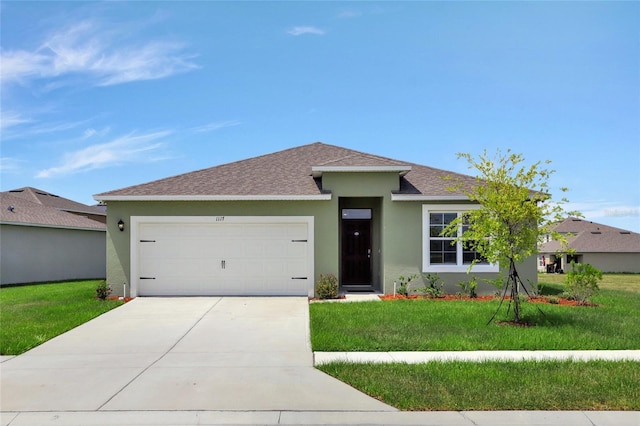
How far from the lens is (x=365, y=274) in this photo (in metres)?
16.6

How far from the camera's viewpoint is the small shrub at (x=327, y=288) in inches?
545

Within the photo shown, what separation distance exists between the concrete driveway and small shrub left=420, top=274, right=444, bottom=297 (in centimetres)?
A: 447

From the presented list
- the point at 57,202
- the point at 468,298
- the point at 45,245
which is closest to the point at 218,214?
the point at 468,298

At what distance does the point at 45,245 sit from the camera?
2169 centimetres

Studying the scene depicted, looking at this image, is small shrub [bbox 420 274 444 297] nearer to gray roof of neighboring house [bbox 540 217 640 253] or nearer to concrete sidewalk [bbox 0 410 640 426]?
concrete sidewalk [bbox 0 410 640 426]

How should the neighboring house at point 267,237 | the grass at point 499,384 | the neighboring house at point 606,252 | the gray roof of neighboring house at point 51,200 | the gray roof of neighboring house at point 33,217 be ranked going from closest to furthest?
the grass at point 499,384 < the neighboring house at point 267,237 < the gray roof of neighboring house at point 33,217 < the gray roof of neighboring house at point 51,200 < the neighboring house at point 606,252

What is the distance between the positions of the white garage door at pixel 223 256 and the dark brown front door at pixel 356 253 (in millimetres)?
2343

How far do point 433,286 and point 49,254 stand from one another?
17410 mm

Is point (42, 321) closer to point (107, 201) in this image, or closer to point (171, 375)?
point (107, 201)

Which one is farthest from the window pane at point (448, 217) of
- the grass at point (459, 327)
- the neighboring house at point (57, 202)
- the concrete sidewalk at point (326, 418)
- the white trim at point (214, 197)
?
the neighboring house at point (57, 202)

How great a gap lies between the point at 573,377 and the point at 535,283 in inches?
337

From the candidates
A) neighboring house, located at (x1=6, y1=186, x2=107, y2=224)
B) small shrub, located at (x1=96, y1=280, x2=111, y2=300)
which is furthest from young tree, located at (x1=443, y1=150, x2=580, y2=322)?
neighboring house, located at (x1=6, y1=186, x2=107, y2=224)

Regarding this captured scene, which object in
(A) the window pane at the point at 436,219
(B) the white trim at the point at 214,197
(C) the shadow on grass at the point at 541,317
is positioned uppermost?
(B) the white trim at the point at 214,197

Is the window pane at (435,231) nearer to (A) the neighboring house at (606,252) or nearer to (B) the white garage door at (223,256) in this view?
(B) the white garage door at (223,256)
